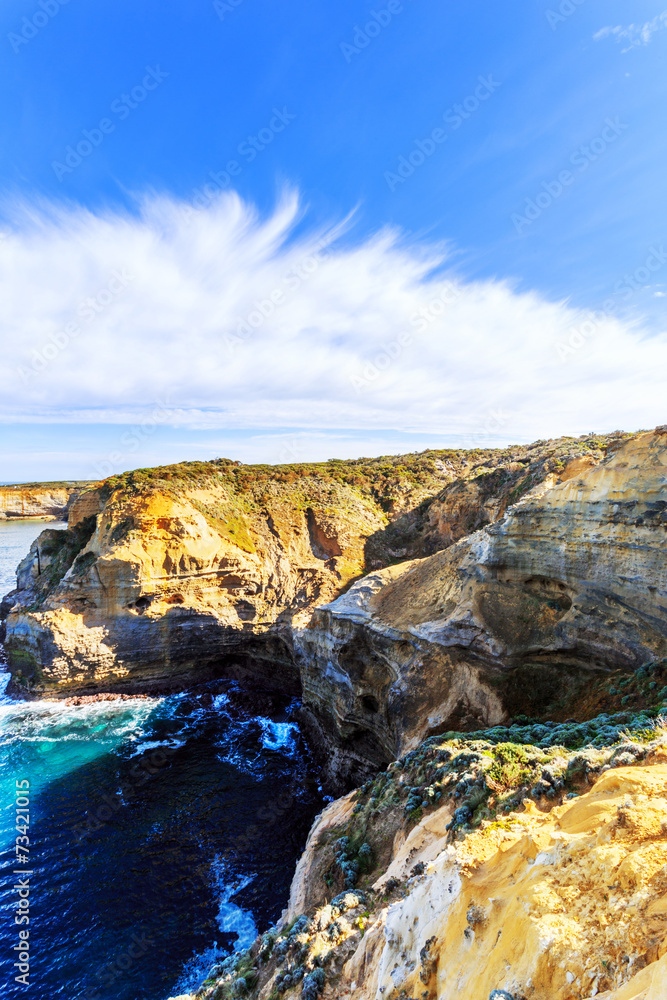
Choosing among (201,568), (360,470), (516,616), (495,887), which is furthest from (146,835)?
(360,470)

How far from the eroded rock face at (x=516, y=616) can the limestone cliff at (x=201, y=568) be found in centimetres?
380

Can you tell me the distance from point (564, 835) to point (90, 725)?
30.2 m

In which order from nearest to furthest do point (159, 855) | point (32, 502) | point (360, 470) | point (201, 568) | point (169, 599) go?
point (159, 855)
point (169, 599)
point (201, 568)
point (360, 470)
point (32, 502)

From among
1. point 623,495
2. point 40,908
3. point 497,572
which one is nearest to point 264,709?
point 40,908

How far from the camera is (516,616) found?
18.5 meters

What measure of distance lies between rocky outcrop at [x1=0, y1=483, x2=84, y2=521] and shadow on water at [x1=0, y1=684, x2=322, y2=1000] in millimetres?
114171

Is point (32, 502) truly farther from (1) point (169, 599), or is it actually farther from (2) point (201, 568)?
(2) point (201, 568)

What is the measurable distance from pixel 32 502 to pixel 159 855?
13170 centimetres

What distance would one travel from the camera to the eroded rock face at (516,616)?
14.5m

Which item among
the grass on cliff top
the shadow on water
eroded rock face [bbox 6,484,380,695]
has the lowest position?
the shadow on water

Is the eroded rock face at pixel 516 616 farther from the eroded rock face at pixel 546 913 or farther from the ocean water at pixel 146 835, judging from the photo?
the eroded rock face at pixel 546 913

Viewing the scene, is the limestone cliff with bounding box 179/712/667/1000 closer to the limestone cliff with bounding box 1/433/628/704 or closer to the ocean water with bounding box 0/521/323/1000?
the ocean water with bounding box 0/521/323/1000

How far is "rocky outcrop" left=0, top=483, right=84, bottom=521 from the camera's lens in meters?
123

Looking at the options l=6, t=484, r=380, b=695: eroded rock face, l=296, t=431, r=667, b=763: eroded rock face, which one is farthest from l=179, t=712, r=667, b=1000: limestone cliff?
l=6, t=484, r=380, b=695: eroded rock face
